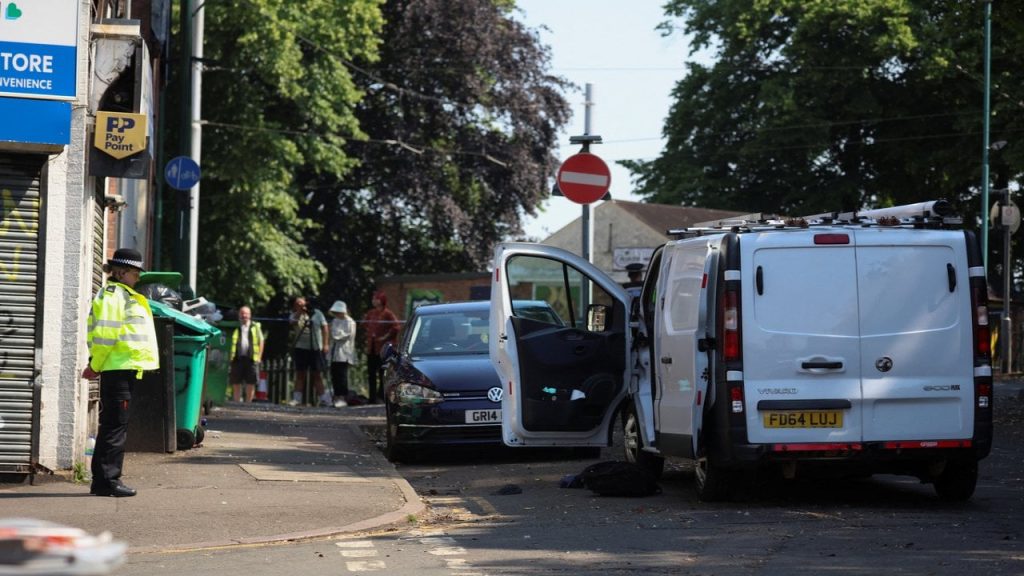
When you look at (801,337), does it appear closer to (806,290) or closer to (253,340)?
(806,290)

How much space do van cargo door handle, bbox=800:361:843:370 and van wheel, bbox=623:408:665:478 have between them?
218 cm

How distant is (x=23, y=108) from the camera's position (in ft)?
37.0

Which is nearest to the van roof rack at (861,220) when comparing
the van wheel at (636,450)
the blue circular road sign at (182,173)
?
the van wheel at (636,450)

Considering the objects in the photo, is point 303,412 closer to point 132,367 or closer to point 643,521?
point 132,367

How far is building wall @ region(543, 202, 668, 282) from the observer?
5903cm

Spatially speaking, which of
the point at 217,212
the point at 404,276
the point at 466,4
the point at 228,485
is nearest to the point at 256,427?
the point at 228,485

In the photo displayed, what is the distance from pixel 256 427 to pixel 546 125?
90.1 feet

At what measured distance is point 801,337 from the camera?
1052 centimetres

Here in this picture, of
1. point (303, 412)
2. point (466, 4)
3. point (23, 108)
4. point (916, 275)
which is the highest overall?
point (466, 4)

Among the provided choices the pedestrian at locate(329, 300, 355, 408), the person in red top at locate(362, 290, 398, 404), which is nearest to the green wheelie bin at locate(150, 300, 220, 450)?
the person in red top at locate(362, 290, 398, 404)

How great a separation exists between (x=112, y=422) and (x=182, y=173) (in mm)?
12405

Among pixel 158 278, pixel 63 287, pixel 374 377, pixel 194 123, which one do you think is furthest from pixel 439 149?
pixel 63 287

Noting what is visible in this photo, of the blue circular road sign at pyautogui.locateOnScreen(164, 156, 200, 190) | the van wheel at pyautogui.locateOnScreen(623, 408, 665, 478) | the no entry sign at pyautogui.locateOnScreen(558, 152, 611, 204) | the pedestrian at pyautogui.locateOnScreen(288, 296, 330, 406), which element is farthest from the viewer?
the pedestrian at pyautogui.locateOnScreen(288, 296, 330, 406)

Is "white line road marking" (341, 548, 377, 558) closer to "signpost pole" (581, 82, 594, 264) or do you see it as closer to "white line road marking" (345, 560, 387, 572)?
"white line road marking" (345, 560, 387, 572)
